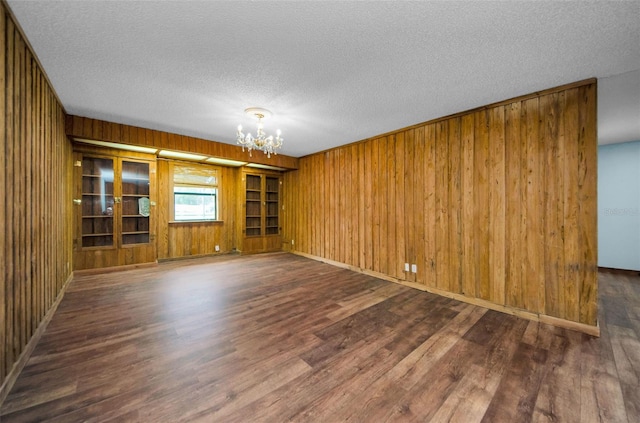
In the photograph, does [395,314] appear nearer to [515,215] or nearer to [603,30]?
[515,215]

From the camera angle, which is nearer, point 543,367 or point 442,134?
point 543,367

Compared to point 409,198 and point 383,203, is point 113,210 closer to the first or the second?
point 383,203

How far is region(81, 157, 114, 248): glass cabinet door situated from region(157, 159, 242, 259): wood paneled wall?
863 millimetres

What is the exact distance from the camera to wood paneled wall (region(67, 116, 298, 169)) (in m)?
3.64

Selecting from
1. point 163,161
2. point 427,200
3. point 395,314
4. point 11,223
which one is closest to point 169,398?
point 11,223

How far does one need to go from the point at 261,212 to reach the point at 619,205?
24.8 feet

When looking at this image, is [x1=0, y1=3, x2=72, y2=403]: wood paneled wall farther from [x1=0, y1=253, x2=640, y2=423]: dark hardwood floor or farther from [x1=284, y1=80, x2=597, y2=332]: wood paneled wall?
[x1=284, y1=80, x2=597, y2=332]: wood paneled wall

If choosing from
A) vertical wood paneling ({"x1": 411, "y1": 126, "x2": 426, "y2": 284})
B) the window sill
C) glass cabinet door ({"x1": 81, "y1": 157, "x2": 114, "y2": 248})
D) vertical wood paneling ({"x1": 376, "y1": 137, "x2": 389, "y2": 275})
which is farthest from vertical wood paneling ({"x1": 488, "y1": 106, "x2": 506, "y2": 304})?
glass cabinet door ({"x1": 81, "y1": 157, "x2": 114, "y2": 248})

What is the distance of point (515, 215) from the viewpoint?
2.88 meters

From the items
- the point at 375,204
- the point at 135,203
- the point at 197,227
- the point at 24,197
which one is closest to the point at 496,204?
the point at 375,204

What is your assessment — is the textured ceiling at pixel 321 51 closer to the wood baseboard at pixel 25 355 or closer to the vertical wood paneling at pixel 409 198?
the vertical wood paneling at pixel 409 198

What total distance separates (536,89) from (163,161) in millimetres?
6364

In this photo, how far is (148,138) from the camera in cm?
419

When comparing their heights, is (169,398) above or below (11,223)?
below
